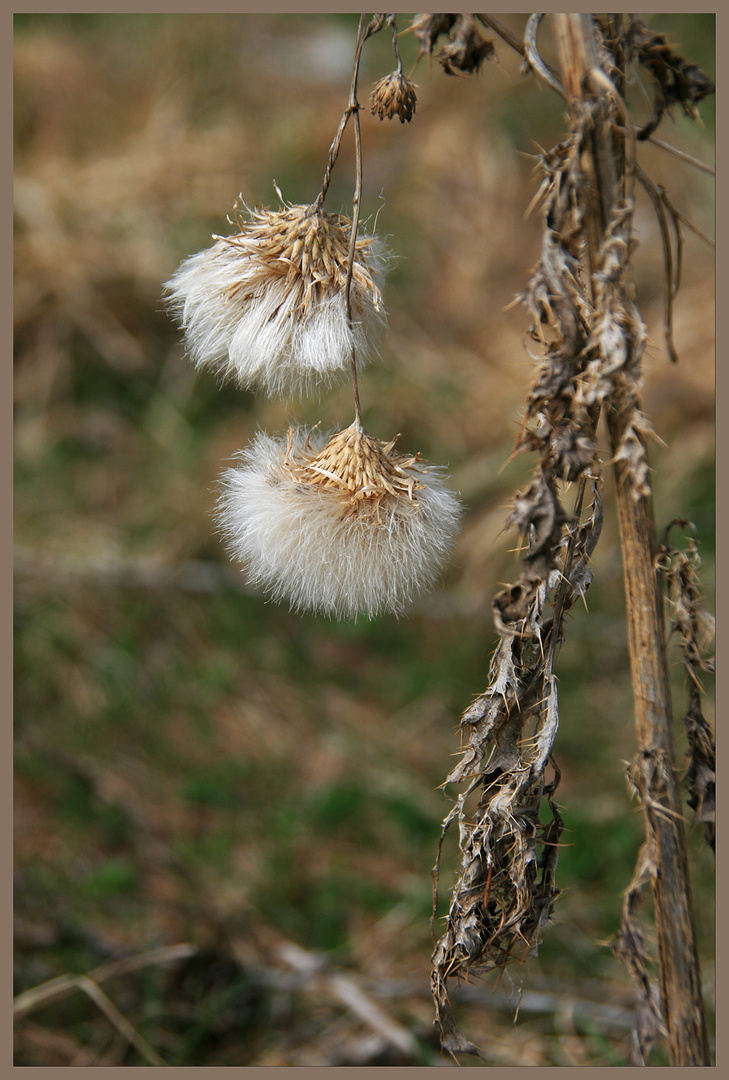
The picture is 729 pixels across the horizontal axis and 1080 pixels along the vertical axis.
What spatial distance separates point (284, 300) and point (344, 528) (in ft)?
0.98

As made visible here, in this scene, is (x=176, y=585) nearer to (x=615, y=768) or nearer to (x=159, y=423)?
(x=159, y=423)

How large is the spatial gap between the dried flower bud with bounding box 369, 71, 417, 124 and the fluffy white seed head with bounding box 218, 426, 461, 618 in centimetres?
37

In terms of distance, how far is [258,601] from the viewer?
3.05 meters

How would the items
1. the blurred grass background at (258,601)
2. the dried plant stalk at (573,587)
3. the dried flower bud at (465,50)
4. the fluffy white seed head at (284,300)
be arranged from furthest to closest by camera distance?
1. the blurred grass background at (258,601)
2. the fluffy white seed head at (284,300)
3. the dried flower bud at (465,50)
4. the dried plant stalk at (573,587)

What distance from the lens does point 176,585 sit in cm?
308

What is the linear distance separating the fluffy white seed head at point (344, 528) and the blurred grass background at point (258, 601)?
28cm

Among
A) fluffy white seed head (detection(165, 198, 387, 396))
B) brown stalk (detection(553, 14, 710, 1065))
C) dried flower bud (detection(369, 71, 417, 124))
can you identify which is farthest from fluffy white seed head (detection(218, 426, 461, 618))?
dried flower bud (detection(369, 71, 417, 124))

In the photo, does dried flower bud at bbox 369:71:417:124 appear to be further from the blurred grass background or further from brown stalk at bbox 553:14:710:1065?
the blurred grass background

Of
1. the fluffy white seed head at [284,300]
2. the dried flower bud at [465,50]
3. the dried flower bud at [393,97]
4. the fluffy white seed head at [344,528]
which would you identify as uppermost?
the dried flower bud at [465,50]

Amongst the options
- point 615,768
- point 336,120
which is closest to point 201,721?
point 615,768

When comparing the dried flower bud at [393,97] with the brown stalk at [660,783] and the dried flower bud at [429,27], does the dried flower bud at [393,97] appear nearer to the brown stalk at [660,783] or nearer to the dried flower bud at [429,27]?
the dried flower bud at [429,27]

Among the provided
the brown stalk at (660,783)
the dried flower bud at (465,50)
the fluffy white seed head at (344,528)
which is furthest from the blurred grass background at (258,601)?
the dried flower bud at (465,50)

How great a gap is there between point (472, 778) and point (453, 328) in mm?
2933

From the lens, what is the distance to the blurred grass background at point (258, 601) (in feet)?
6.37
